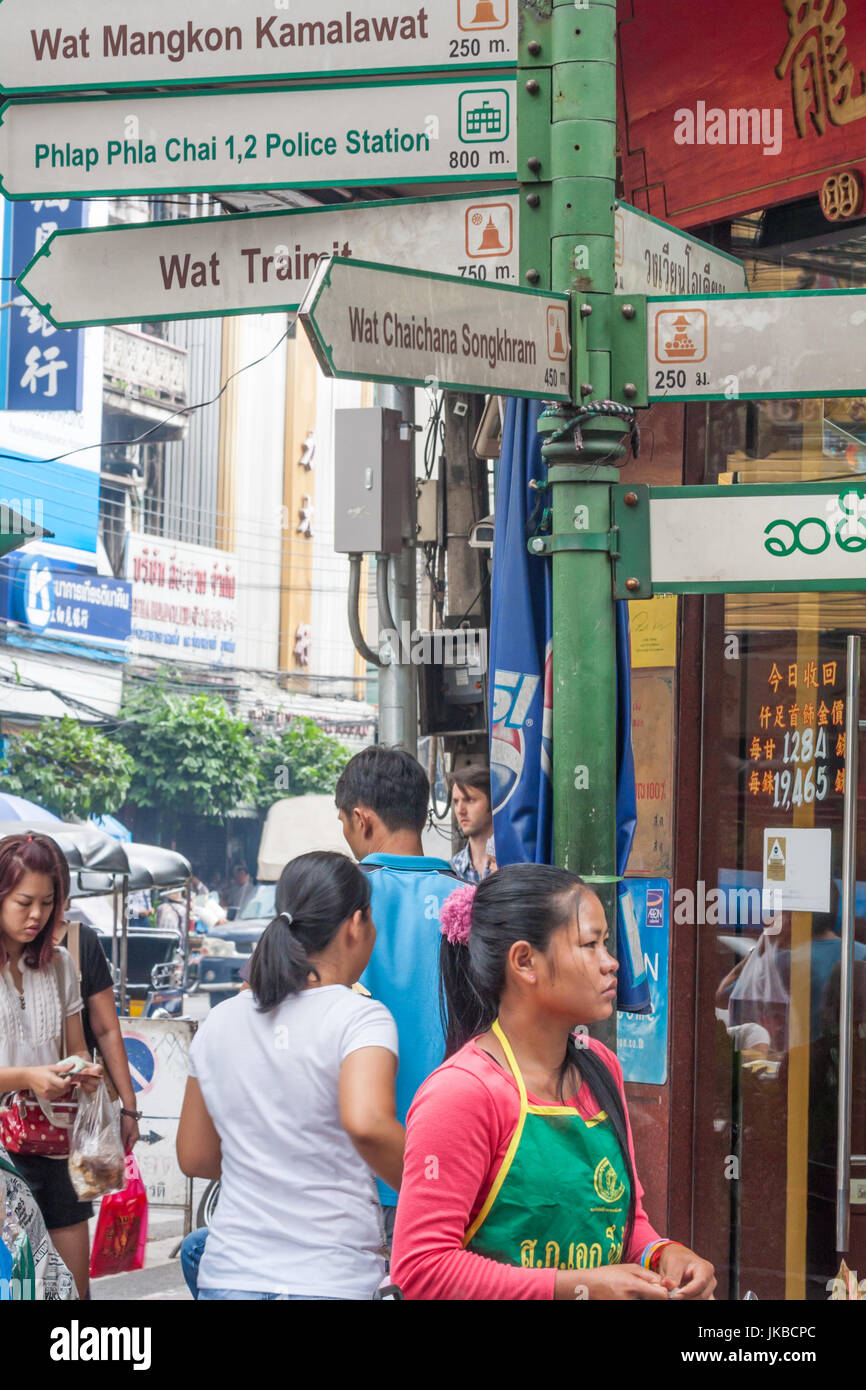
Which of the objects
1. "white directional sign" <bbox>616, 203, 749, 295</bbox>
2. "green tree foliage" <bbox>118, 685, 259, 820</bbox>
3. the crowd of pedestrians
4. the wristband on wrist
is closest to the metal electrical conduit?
the crowd of pedestrians

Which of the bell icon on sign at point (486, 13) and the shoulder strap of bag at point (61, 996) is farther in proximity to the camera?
the shoulder strap of bag at point (61, 996)

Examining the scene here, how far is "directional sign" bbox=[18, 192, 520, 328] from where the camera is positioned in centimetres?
298

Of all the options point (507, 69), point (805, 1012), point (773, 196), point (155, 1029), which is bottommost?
point (155, 1029)

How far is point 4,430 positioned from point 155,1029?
19.9 m

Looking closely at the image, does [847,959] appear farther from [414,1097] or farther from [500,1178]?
[500,1178]

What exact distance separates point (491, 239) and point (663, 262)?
42cm

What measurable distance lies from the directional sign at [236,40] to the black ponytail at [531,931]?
1.61 meters

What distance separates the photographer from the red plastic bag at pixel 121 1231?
4.93m

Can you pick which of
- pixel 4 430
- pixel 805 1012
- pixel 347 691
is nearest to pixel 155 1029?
pixel 805 1012

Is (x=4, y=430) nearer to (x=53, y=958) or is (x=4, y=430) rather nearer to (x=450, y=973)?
(x=53, y=958)

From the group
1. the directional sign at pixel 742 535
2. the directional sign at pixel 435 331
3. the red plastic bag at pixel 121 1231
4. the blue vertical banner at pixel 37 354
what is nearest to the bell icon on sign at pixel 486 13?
the directional sign at pixel 435 331

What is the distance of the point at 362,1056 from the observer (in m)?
2.62

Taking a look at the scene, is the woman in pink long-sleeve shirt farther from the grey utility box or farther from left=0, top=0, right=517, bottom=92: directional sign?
the grey utility box

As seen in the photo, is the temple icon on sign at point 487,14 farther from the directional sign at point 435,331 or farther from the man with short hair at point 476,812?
the man with short hair at point 476,812
